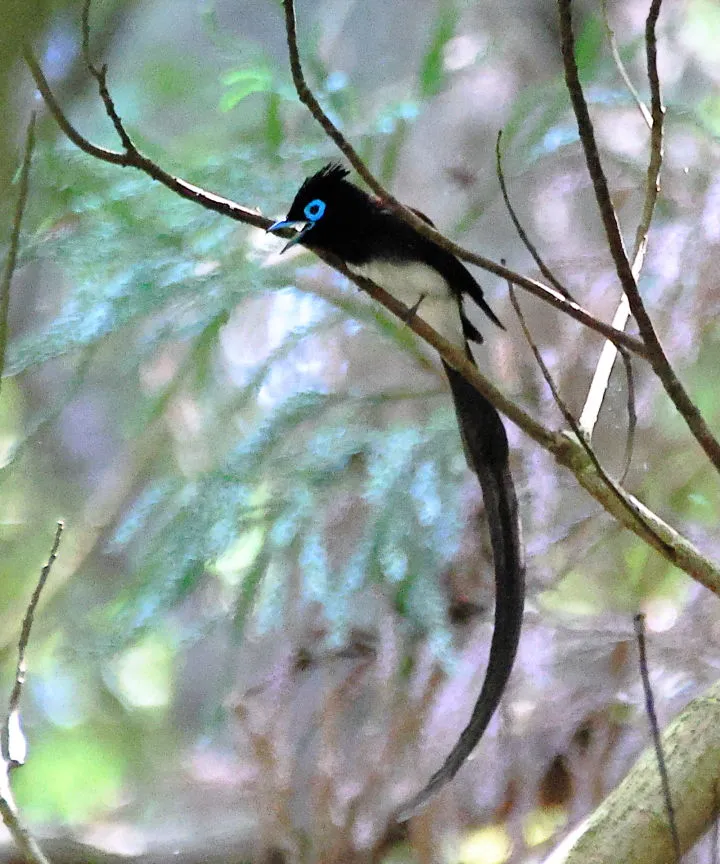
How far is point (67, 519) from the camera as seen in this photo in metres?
2.39

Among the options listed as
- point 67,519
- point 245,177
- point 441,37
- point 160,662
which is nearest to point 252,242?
point 245,177

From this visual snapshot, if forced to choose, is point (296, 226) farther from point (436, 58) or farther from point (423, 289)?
point (436, 58)

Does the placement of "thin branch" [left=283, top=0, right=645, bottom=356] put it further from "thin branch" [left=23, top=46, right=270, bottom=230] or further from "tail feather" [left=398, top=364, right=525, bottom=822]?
"tail feather" [left=398, top=364, right=525, bottom=822]

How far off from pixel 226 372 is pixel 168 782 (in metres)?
0.94

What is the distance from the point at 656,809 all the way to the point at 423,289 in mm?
781

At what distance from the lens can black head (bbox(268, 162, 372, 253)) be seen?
1358 millimetres

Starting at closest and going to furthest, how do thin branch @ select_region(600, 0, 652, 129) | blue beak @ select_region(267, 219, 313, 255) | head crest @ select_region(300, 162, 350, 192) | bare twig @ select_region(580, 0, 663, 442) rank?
bare twig @ select_region(580, 0, 663, 442), thin branch @ select_region(600, 0, 652, 129), blue beak @ select_region(267, 219, 313, 255), head crest @ select_region(300, 162, 350, 192)

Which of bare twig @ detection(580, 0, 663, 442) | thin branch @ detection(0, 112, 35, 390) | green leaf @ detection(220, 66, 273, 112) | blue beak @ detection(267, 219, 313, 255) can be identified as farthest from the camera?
green leaf @ detection(220, 66, 273, 112)

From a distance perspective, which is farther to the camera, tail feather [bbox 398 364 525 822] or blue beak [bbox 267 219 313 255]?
blue beak [bbox 267 219 313 255]

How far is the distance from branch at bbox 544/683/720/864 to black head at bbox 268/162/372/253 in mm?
747

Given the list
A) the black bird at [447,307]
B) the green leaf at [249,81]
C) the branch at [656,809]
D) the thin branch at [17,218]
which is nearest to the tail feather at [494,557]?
the black bird at [447,307]

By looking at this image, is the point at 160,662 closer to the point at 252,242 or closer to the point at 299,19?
the point at 252,242

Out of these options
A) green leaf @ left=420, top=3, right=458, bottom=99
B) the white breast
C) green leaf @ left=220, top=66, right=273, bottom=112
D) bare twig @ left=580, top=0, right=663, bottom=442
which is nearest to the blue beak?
the white breast

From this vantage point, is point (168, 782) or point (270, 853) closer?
point (270, 853)
